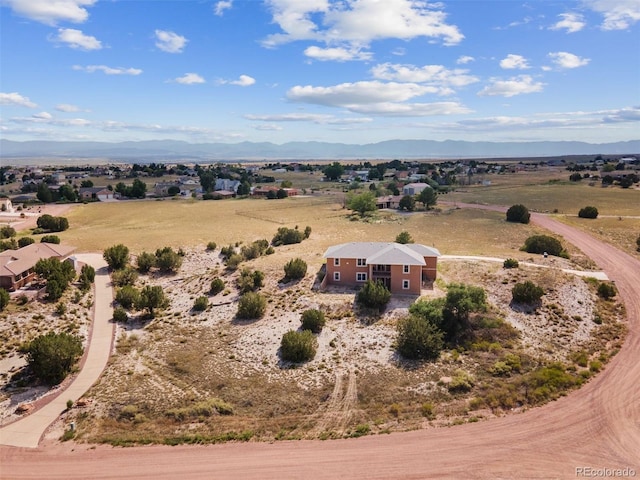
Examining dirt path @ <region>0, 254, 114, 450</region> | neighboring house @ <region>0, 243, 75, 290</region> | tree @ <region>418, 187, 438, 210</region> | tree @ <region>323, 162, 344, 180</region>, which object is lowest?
dirt path @ <region>0, 254, 114, 450</region>

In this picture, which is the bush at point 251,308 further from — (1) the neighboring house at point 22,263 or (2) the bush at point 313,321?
(1) the neighboring house at point 22,263

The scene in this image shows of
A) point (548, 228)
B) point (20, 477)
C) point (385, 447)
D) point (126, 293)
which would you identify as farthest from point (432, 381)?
point (548, 228)

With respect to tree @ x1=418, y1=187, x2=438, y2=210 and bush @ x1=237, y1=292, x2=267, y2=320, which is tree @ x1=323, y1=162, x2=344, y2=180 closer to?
tree @ x1=418, y1=187, x2=438, y2=210

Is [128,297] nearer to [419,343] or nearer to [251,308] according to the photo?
[251,308]

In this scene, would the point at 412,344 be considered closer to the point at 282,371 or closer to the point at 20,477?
the point at 282,371

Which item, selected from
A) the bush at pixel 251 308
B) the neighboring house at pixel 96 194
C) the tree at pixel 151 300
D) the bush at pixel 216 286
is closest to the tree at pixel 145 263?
the bush at pixel 216 286

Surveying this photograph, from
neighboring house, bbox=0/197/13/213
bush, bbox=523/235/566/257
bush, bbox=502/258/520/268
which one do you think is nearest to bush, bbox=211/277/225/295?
bush, bbox=502/258/520/268

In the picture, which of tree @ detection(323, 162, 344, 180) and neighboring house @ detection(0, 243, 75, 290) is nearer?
neighboring house @ detection(0, 243, 75, 290)
